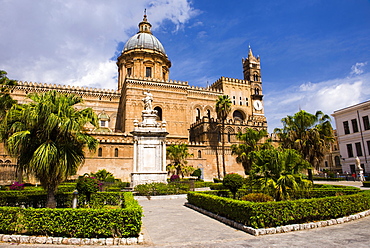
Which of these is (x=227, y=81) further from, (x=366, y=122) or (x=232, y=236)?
(x=232, y=236)

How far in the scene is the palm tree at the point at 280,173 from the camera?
982cm

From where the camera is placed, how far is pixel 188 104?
46.3 meters

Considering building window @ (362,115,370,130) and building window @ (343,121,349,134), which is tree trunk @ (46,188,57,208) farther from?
building window @ (343,121,349,134)

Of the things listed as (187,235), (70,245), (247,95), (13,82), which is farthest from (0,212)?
(247,95)

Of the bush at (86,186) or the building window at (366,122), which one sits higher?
the building window at (366,122)

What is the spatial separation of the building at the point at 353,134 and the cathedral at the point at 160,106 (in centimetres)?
1193

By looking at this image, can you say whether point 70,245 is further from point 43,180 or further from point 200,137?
point 200,137

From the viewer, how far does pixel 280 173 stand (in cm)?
1021

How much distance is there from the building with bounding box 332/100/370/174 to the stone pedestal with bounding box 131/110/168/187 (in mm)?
27158

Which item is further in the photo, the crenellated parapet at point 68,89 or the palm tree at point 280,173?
the crenellated parapet at point 68,89

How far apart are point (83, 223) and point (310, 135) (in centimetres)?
1984

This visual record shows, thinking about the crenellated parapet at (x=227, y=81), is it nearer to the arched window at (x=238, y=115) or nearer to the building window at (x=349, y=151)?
the arched window at (x=238, y=115)

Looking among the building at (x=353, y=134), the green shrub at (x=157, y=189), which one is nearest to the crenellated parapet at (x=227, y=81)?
the building at (x=353, y=134)

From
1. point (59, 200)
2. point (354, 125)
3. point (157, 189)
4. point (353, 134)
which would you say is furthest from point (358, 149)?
point (59, 200)
